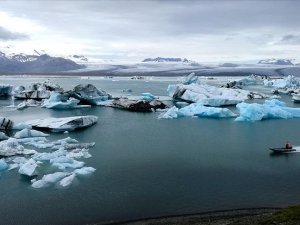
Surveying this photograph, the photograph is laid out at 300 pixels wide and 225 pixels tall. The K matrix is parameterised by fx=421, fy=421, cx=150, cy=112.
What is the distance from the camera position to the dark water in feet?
35.4

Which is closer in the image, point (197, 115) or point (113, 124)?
point (113, 124)

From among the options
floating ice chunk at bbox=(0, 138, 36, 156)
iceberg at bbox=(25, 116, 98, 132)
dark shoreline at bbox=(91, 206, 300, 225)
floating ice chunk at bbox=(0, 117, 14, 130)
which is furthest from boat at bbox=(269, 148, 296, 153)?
floating ice chunk at bbox=(0, 117, 14, 130)

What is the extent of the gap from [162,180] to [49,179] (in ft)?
11.3

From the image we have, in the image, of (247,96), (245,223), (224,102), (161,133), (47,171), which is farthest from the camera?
(247,96)

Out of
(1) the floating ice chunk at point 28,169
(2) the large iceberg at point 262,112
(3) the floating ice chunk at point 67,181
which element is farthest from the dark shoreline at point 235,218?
(2) the large iceberg at point 262,112

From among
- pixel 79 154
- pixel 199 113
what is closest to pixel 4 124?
pixel 79 154

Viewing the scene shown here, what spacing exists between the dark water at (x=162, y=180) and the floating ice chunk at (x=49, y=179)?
0.91ft

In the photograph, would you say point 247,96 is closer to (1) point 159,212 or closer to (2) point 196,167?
(2) point 196,167

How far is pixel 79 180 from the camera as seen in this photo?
13.0 meters

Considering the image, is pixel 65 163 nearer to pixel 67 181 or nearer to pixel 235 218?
pixel 67 181

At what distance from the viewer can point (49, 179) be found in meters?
12.7

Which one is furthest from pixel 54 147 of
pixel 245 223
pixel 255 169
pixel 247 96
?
pixel 247 96

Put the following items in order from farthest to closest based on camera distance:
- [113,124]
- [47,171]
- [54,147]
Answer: [113,124], [54,147], [47,171]

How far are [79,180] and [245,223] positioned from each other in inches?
226
